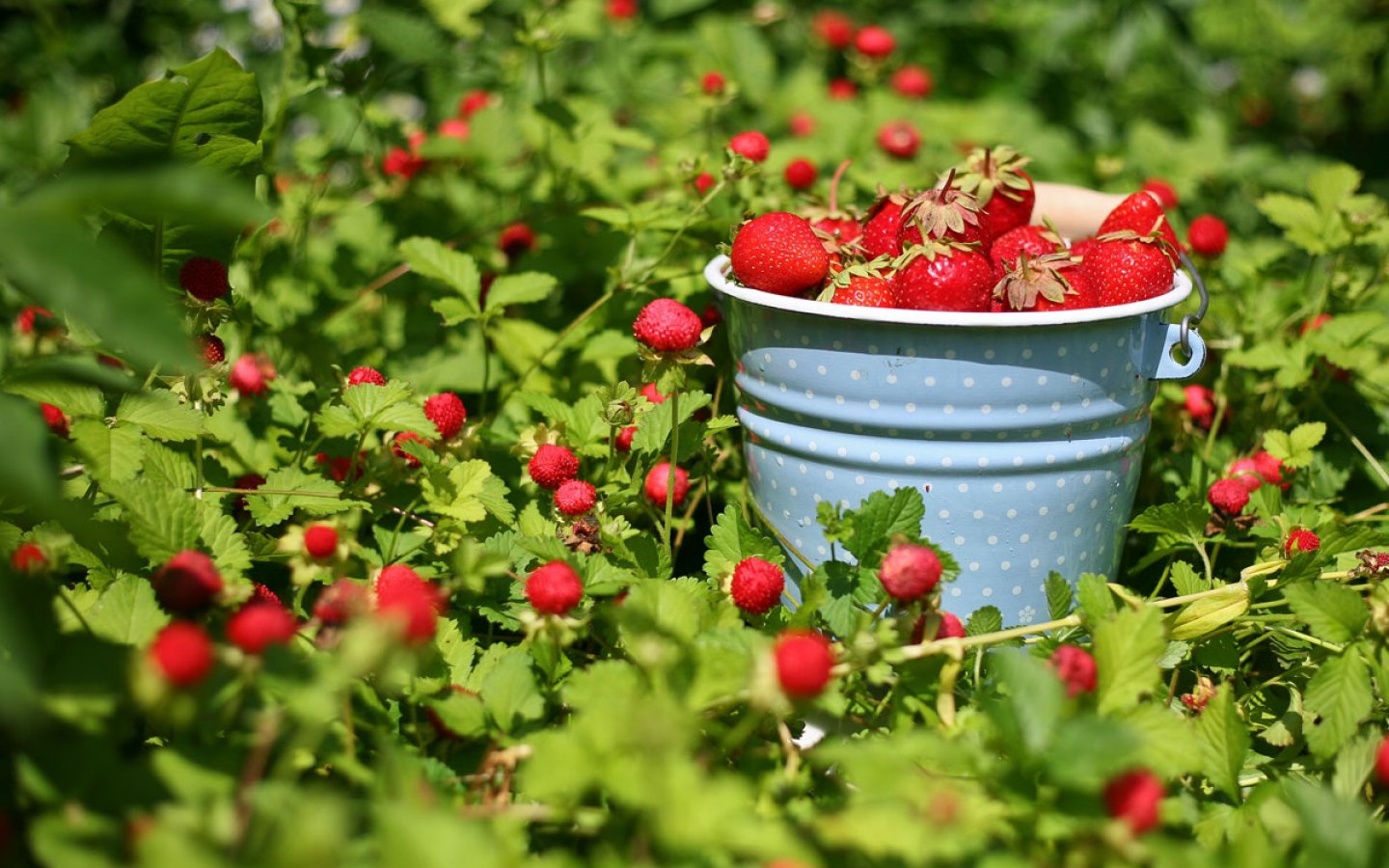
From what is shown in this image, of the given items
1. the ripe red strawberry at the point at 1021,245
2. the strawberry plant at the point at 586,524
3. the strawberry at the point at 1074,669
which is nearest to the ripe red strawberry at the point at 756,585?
the strawberry plant at the point at 586,524

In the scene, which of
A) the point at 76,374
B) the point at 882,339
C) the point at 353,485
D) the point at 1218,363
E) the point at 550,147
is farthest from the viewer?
the point at 550,147

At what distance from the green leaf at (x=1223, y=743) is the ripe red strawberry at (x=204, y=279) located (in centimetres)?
130

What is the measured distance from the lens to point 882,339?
4.38ft

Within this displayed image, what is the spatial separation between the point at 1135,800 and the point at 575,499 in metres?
0.73

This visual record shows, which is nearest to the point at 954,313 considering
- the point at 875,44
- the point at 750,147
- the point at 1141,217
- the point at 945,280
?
the point at 945,280

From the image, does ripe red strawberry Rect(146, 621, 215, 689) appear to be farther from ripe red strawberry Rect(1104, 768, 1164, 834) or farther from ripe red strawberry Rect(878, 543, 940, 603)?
ripe red strawberry Rect(1104, 768, 1164, 834)

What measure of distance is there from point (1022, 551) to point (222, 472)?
3.73ft

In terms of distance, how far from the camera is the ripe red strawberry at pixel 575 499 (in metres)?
1.40

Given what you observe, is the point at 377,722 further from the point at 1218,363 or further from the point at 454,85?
the point at 454,85

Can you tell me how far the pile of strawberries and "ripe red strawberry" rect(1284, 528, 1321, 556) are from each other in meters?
0.37

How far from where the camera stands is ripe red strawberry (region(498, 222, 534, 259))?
7.43ft

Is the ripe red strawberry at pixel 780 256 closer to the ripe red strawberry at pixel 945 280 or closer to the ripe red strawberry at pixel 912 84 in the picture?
the ripe red strawberry at pixel 945 280

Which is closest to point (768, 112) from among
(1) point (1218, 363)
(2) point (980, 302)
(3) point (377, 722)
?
(1) point (1218, 363)

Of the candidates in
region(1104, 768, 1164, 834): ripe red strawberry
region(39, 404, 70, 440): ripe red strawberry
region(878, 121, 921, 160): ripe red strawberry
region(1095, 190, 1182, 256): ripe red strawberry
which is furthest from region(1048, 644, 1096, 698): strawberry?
region(878, 121, 921, 160): ripe red strawberry
